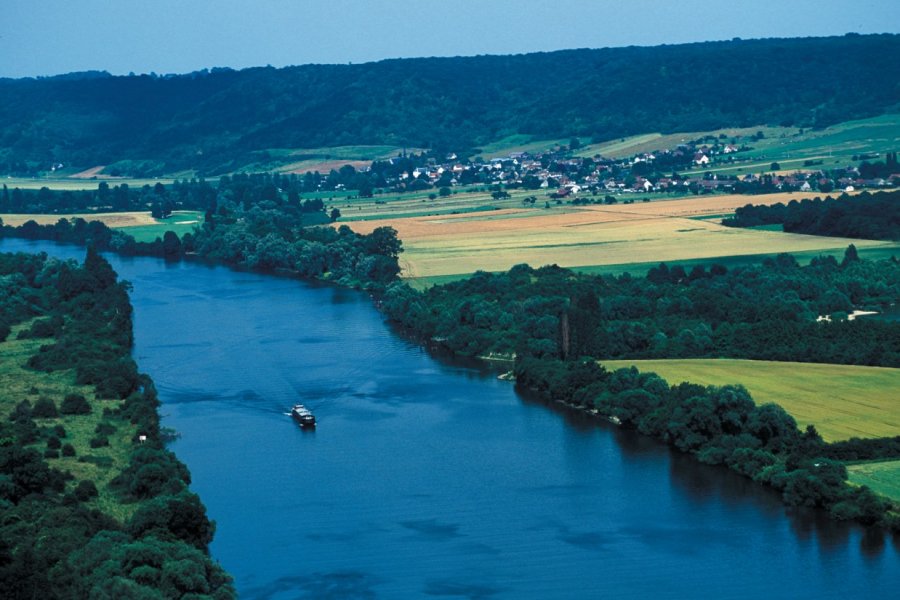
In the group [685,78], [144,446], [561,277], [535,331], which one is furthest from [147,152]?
[144,446]

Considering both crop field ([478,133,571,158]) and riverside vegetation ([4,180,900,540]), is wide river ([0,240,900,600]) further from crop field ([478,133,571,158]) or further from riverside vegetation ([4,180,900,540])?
crop field ([478,133,571,158])

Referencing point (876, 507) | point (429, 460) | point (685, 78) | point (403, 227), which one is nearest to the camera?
point (876, 507)

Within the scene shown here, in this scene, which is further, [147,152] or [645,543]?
Result: [147,152]

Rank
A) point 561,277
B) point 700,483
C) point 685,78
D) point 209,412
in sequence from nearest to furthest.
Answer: point 700,483 → point 209,412 → point 561,277 → point 685,78

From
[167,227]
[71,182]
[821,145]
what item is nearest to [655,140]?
[821,145]

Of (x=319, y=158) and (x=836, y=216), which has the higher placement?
(x=319, y=158)

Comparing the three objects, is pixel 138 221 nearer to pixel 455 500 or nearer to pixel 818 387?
pixel 818 387

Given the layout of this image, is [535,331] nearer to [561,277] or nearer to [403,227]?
[561,277]

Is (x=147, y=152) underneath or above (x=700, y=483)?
above
